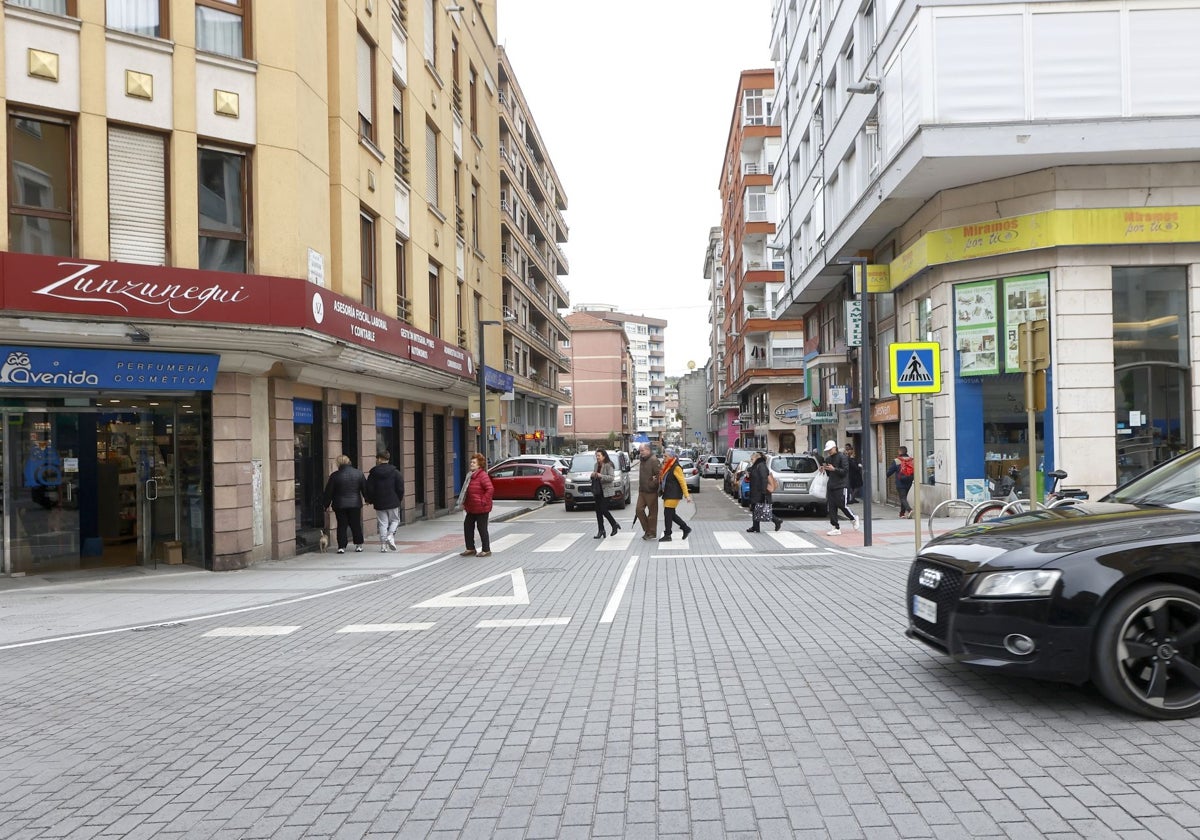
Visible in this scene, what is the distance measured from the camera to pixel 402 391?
20.8 meters

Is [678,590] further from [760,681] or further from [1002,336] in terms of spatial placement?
[1002,336]

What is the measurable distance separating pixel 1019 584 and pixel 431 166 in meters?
21.3

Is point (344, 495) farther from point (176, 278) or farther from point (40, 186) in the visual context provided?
point (40, 186)

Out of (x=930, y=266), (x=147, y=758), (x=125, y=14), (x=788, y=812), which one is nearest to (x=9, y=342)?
(x=125, y=14)

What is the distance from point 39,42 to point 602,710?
12.0 meters

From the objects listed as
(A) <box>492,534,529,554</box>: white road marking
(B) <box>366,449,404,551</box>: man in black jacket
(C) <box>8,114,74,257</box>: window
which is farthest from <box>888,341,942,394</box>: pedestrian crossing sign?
(C) <box>8,114,74,257</box>: window

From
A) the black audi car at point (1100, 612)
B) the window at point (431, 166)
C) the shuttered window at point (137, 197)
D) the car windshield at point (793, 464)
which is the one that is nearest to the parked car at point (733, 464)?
the car windshield at point (793, 464)

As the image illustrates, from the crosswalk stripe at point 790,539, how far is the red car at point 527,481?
13185 mm

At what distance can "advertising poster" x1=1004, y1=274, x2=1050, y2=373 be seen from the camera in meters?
18.2

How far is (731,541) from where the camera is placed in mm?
16031

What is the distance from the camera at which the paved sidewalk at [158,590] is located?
30.7 feet

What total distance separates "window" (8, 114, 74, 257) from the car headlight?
39.8ft

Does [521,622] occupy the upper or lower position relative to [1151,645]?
lower

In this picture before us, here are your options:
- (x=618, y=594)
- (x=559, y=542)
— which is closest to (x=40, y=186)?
(x=618, y=594)
